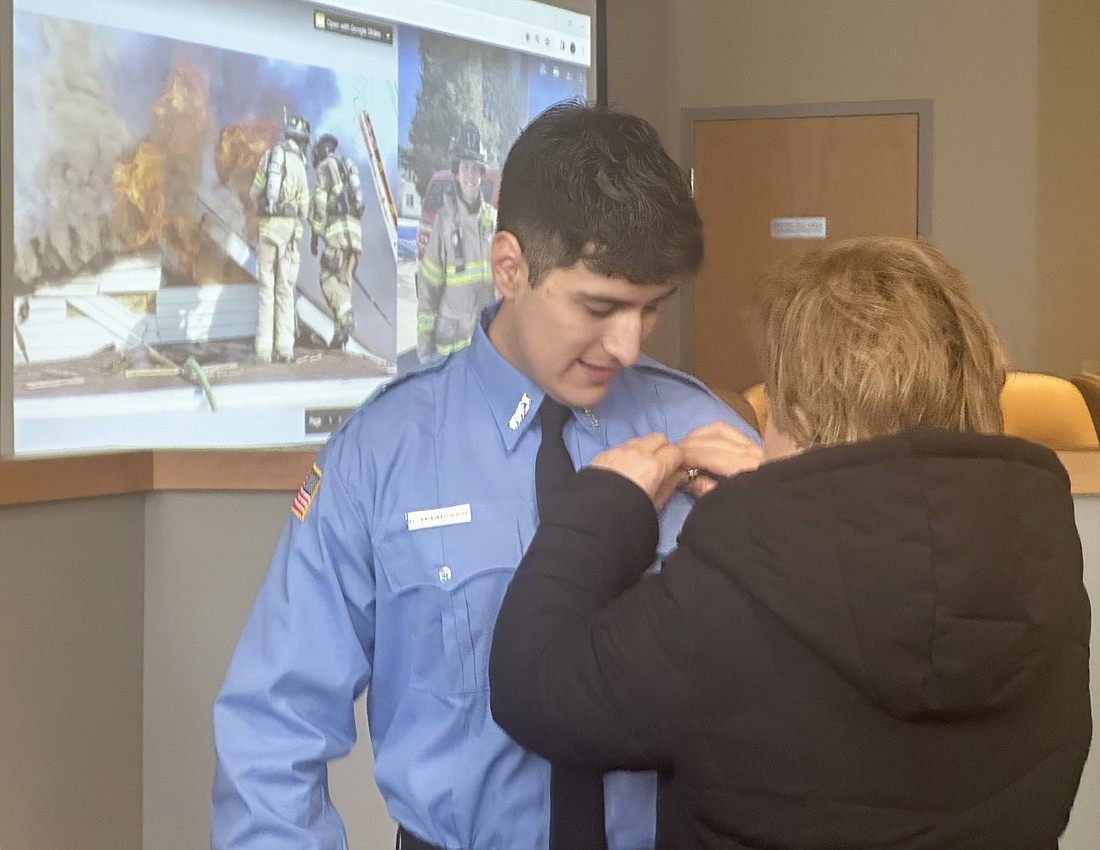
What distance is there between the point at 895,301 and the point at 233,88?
5.32 feet

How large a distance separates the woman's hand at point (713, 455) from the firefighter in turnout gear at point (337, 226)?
4.52 feet

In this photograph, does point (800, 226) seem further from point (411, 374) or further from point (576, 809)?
point (576, 809)

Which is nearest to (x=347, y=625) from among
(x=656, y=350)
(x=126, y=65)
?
(x=126, y=65)

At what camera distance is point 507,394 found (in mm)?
1206

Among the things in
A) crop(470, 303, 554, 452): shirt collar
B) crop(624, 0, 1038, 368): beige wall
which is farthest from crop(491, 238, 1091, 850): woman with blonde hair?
crop(624, 0, 1038, 368): beige wall

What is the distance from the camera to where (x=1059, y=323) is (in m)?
5.57

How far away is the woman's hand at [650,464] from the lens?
104 centimetres

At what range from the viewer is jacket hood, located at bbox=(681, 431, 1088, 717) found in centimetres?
81

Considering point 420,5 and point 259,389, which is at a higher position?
point 420,5

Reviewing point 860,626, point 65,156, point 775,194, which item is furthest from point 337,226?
point 775,194

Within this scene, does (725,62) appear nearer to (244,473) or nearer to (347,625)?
(244,473)

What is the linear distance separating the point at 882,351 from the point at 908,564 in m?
0.18

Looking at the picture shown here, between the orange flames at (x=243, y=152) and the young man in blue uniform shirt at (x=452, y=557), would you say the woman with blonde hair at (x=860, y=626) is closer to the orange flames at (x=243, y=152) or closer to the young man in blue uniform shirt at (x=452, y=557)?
the young man in blue uniform shirt at (x=452, y=557)

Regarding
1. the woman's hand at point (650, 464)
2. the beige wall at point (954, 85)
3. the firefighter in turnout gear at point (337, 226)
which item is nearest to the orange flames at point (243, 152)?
the firefighter in turnout gear at point (337, 226)
